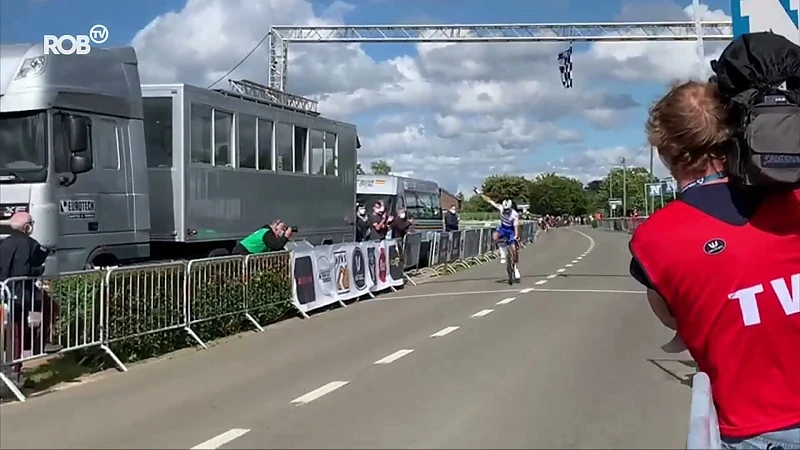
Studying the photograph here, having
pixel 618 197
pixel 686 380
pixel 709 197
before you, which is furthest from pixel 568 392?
pixel 618 197

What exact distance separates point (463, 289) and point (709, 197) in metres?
18.3

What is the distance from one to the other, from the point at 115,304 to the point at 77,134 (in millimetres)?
3135

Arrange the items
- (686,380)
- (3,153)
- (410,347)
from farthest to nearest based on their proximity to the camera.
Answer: (3,153), (410,347), (686,380)

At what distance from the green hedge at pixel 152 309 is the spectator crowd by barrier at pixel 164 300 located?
0.01 m

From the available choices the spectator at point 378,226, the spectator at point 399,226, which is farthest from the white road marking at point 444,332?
the spectator at point 399,226

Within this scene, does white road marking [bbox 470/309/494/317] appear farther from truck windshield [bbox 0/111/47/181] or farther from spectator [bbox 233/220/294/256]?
truck windshield [bbox 0/111/47/181]

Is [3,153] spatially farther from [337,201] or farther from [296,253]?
[337,201]

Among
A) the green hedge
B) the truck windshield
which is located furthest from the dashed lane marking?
the truck windshield

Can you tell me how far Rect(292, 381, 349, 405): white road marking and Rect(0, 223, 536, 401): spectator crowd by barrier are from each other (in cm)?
267

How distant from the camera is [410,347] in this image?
38.0 feet

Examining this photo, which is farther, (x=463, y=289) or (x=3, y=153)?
(x=463, y=289)

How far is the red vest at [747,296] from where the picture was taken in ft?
7.89

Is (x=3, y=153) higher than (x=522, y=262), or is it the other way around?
(x=3, y=153)

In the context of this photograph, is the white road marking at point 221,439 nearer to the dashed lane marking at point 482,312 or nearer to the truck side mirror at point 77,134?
the truck side mirror at point 77,134
